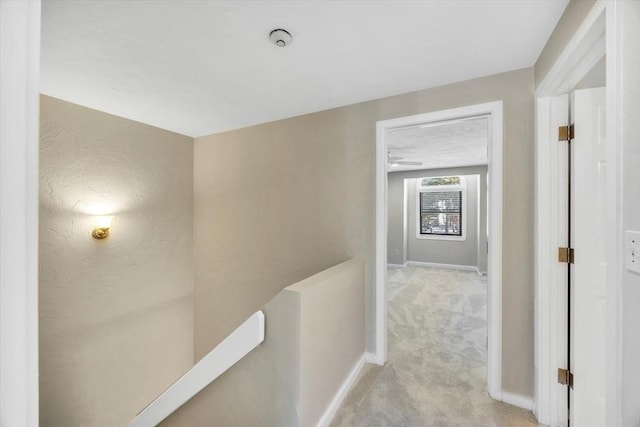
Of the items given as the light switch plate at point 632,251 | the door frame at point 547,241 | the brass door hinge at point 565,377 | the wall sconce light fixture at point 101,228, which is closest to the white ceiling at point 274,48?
the door frame at point 547,241

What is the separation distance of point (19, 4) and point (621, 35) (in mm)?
1500

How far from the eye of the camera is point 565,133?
1593mm

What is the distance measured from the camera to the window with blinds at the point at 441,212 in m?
Result: 6.25

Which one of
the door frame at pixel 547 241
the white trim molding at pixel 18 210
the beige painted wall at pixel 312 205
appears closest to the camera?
the white trim molding at pixel 18 210

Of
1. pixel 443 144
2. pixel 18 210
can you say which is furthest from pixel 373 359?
pixel 443 144

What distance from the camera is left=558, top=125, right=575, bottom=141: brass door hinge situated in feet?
5.16

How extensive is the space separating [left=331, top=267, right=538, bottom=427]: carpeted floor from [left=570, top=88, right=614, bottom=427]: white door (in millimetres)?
390

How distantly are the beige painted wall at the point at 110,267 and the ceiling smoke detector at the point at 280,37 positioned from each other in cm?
209

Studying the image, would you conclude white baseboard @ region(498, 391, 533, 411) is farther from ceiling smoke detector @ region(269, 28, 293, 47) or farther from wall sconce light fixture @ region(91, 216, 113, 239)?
wall sconce light fixture @ region(91, 216, 113, 239)

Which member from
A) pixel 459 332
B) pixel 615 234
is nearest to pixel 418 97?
pixel 615 234

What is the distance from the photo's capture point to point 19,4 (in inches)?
15.3

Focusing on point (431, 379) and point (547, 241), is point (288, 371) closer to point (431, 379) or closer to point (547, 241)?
point (431, 379)

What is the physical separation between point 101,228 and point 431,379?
3.19 m

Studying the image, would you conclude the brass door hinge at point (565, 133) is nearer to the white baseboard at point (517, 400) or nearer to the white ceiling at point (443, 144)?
the white ceiling at point (443, 144)
